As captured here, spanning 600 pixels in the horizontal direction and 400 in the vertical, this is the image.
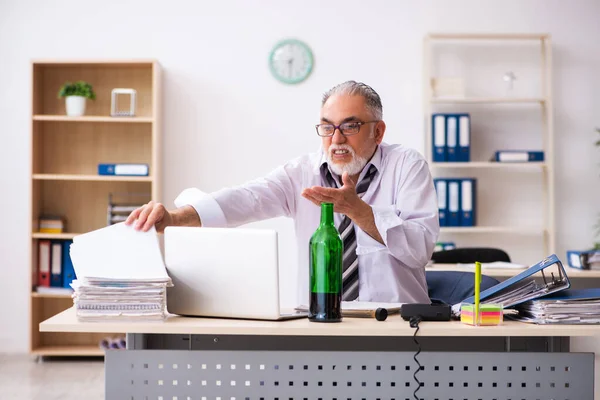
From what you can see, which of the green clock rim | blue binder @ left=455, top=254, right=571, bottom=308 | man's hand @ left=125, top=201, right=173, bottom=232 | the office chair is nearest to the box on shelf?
the green clock rim

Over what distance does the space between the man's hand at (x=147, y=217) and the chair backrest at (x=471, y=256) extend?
92.1 inches

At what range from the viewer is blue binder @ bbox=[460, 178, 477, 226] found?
5000mm

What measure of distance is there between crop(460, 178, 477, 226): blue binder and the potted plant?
248 cm

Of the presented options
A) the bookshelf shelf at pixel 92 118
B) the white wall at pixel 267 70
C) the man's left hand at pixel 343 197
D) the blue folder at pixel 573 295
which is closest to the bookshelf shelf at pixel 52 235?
the white wall at pixel 267 70

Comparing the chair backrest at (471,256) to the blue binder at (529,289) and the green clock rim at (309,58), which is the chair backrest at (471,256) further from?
the blue binder at (529,289)

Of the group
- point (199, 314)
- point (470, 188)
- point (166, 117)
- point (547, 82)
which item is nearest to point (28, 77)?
point (166, 117)

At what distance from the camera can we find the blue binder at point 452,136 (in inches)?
197

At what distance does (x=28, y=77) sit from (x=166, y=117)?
3.25ft

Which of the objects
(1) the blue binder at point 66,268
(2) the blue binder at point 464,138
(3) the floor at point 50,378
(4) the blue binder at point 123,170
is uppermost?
(2) the blue binder at point 464,138

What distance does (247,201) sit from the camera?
104 inches

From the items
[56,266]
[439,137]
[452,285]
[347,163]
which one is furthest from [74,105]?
[452,285]

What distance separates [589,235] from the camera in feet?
17.4

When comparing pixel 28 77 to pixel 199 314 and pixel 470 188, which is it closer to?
pixel 470 188

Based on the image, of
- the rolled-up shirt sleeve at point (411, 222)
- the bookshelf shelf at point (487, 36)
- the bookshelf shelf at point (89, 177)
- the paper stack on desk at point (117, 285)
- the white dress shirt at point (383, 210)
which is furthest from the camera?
the bookshelf shelf at point (487, 36)
